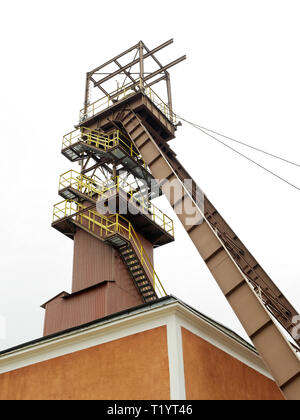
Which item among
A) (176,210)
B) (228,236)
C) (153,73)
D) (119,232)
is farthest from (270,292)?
(153,73)

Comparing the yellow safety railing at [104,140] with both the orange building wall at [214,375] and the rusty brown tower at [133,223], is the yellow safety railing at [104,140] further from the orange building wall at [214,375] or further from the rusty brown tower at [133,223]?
the orange building wall at [214,375]

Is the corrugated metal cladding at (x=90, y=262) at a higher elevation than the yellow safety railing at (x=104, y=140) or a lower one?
lower

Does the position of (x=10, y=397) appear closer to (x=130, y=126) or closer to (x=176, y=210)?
(x=176, y=210)

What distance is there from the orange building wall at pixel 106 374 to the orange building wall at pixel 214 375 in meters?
0.64

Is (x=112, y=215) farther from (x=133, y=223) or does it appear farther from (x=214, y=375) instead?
(x=214, y=375)

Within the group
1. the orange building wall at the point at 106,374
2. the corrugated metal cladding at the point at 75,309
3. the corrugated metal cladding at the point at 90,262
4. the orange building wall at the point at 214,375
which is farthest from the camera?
the corrugated metal cladding at the point at 90,262

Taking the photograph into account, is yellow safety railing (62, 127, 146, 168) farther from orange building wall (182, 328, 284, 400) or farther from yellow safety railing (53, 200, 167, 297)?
orange building wall (182, 328, 284, 400)

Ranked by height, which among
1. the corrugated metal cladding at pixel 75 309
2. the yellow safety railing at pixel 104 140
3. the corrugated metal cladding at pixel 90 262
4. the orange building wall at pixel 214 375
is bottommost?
the orange building wall at pixel 214 375

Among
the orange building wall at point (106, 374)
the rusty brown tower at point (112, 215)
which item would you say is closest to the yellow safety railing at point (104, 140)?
the rusty brown tower at point (112, 215)

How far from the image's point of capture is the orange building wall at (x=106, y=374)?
34.0 ft

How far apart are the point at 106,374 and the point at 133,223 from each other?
950cm

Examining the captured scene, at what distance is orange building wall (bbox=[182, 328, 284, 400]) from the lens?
10461mm

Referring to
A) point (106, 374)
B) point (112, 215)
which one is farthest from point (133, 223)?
point (106, 374)

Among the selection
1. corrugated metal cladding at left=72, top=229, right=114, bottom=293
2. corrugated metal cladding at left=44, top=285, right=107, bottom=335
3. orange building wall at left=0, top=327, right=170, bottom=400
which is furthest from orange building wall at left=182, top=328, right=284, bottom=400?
corrugated metal cladding at left=72, top=229, right=114, bottom=293
